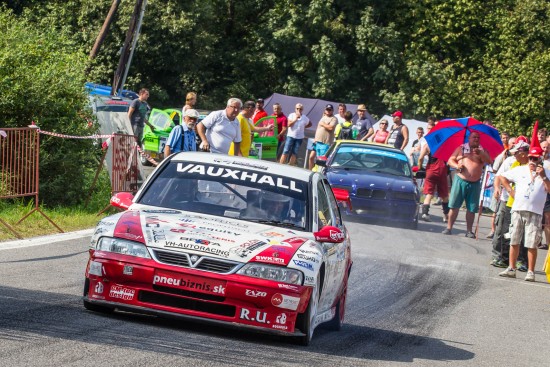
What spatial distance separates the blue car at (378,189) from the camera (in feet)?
71.3

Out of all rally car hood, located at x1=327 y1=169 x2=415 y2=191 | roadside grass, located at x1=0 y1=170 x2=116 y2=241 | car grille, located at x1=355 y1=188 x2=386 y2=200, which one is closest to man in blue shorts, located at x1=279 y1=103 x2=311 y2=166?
rally car hood, located at x1=327 y1=169 x2=415 y2=191

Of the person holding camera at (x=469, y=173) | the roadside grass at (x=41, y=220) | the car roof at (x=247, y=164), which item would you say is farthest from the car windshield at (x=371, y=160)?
the car roof at (x=247, y=164)

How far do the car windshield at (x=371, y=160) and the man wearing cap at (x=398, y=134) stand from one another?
3.92 metres

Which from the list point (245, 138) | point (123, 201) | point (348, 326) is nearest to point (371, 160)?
point (245, 138)

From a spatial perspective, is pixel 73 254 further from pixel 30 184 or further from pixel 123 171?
pixel 123 171

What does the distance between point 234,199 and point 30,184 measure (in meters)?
6.00

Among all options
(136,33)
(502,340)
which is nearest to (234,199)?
(502,340)

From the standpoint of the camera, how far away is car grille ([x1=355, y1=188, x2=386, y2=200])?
855 inches

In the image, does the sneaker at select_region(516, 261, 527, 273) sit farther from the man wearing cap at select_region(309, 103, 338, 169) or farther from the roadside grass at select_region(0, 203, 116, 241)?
the man wearing cap at select_region(309, 103, 338, 169)

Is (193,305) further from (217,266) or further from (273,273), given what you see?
(273,273)

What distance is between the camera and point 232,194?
9547 mm

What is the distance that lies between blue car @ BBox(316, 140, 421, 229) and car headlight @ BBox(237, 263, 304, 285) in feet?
42.8

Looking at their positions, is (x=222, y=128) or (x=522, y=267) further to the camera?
(x=522, y=267)

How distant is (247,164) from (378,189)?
12.0 meters
